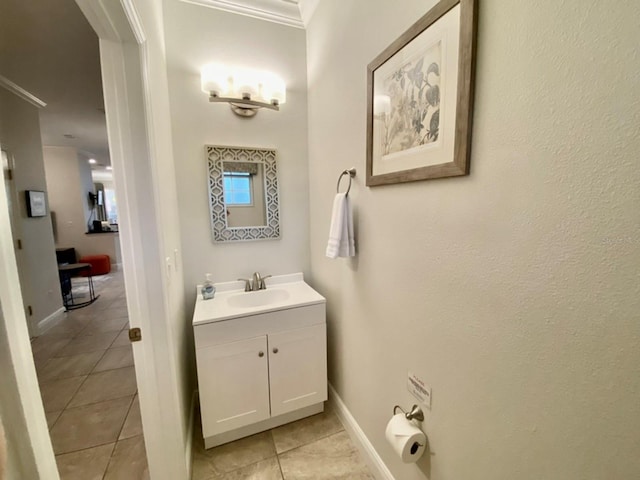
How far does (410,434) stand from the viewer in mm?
1091

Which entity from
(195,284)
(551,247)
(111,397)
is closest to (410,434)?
(551,247)

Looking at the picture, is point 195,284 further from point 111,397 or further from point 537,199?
point 537,199

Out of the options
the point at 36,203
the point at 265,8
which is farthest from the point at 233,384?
the point at 36,203

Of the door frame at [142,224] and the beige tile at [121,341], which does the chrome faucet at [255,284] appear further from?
the beige tile at [121,341]

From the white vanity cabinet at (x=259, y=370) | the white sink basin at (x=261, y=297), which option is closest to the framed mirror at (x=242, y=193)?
the white sink basin at (x=261, y=297)

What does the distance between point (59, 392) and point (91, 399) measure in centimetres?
30

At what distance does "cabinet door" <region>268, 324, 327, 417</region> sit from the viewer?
5.60 feet

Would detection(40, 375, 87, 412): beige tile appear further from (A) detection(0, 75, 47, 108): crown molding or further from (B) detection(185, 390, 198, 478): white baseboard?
(A) detection(0, 75, 47, 108): crown molding

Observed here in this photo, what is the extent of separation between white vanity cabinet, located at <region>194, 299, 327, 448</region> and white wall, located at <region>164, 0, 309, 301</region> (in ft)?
1.76

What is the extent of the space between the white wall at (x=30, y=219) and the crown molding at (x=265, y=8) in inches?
102

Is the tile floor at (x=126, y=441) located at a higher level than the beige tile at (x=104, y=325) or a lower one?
lower

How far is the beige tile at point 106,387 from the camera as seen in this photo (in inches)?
81.6

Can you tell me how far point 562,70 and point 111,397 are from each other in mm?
3013

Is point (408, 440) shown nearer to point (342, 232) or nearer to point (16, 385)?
point (342, 232)
